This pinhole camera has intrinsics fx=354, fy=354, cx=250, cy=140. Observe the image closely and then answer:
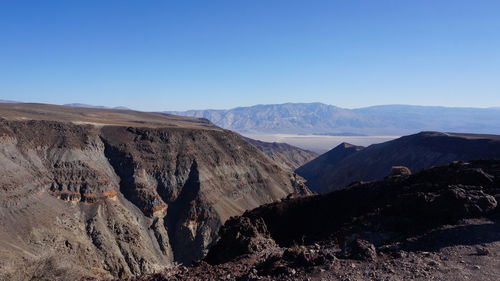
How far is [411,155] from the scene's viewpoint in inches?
3578

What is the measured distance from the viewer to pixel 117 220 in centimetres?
4078

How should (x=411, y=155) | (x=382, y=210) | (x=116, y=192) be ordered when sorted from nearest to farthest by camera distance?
(x=382, y=210), (x=116, y=192), (x=411, y=155)

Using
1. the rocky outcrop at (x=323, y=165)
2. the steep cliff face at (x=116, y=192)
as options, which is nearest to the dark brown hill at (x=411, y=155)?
the rocky outcrop at (x=323, y=165)

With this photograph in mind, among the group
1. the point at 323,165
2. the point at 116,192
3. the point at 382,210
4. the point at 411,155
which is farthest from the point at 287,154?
the point at 382,210

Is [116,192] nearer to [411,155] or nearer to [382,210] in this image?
[382,210]

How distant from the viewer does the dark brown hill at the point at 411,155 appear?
7894 centimetres

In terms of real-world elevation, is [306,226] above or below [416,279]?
below

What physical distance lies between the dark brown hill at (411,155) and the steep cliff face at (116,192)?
33.6 metres

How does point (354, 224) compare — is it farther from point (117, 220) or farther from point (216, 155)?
point (216, 155)

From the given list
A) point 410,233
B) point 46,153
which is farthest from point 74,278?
point 46,153

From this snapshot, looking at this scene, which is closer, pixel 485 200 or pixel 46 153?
pixel 485 200

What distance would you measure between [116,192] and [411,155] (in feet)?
243

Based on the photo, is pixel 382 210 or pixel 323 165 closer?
pixel 382 210

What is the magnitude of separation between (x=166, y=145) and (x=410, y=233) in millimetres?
48797
